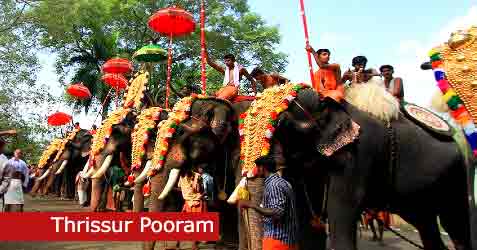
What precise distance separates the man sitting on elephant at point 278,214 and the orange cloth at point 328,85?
4.04 ft

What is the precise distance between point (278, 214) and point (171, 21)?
22.3ft

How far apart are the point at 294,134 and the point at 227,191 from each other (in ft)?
8.25

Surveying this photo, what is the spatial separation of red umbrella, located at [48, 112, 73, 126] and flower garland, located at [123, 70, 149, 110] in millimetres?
13440

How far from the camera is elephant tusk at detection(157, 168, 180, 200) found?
23.3ft

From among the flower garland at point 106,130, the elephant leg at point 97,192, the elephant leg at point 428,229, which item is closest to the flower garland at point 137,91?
the flower garland at point 106,130

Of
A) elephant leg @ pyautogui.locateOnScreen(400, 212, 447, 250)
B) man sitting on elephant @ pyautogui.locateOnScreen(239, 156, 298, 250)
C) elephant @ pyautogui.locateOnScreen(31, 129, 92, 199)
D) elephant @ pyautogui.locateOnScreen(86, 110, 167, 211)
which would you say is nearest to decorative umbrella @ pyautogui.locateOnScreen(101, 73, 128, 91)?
elephant @ pyautogui.locateOnScreen(31, 129, 92, 199)

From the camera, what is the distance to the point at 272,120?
5.19 meters

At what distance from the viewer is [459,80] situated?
3.34m

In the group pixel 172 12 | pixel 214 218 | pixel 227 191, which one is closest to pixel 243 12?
pixel 172 12

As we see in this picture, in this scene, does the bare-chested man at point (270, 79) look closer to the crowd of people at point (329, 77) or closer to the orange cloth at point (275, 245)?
the crowd of people at point (329, 77)

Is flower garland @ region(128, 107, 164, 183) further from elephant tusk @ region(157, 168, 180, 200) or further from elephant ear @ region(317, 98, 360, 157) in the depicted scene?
elephant ear @ region(317, 98, 360, 157)

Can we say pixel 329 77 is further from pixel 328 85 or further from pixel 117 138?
pixel 117 138

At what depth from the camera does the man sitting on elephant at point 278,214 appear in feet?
14.7

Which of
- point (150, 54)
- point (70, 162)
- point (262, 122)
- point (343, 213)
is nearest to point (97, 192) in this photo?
point (150, 54)
